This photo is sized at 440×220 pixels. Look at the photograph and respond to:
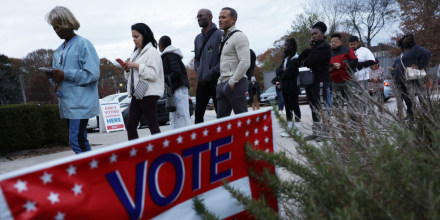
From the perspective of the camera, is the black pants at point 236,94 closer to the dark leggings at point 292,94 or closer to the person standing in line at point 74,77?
the person standing in line at point 74,77

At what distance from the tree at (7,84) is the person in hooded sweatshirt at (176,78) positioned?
61213 mm

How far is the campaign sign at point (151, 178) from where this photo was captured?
117cm

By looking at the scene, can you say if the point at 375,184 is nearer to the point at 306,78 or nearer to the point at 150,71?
the point at 150,71

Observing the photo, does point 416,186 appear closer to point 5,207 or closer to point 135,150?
point 135,150

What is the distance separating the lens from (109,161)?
4.37ft

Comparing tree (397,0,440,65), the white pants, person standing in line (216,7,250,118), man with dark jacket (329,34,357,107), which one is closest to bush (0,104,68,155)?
the white pants

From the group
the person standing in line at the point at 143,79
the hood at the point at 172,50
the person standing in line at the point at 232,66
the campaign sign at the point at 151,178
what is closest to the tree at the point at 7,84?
the hood at the point at 172,50

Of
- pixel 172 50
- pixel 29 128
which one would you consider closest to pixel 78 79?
pixel 172 50

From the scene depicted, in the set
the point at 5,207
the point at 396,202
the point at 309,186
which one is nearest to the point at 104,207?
the point at 5,207

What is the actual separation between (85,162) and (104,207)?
0.66 ft

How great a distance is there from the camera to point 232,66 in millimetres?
3977

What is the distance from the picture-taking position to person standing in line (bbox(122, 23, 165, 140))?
3.91 m

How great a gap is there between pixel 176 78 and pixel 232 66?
155 centimetres

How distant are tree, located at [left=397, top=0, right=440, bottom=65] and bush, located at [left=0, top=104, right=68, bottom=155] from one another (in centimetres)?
3083
